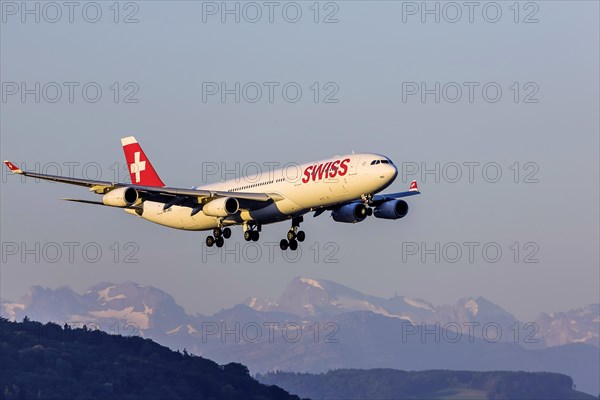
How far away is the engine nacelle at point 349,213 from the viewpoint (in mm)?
89938

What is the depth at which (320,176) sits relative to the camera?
83000mm

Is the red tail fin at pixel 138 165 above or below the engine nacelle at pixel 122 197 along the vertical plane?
above

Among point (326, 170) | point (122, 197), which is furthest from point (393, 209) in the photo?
point (122, 197)

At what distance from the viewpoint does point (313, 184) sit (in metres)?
83.4

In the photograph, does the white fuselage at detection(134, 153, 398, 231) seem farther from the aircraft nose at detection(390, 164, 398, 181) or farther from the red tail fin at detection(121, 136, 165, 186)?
the red tail fin at detection(121, 136, 165, 186)

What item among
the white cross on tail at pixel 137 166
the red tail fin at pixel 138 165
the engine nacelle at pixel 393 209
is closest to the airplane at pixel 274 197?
the engine nacelle at pixel 393 209

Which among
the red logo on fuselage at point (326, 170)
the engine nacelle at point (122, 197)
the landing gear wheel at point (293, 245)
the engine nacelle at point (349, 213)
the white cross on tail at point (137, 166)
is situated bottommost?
the landing gear wheel at point (293, 245)

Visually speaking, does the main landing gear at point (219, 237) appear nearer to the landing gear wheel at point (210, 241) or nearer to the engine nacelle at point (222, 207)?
the landing gear wheel at point (210, 241)

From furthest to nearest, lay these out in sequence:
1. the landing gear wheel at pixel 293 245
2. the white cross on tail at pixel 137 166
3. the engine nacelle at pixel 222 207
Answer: the white cross on tail at pixel 137 166 → the landing gear wheel at pixel 293 245 → the engine nacelle at pixel 222 207

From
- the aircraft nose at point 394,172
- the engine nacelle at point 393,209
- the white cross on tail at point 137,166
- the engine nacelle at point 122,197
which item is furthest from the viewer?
the white cross on tail at point 137,166

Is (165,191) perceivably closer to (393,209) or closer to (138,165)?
(393,209)

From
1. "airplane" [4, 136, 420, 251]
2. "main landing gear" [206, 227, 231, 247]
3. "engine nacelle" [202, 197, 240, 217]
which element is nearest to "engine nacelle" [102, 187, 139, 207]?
"airplane" [4, 136, 420, 251]

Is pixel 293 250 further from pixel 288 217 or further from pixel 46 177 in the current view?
pixel 46 177

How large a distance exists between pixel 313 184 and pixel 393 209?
10.4 m
